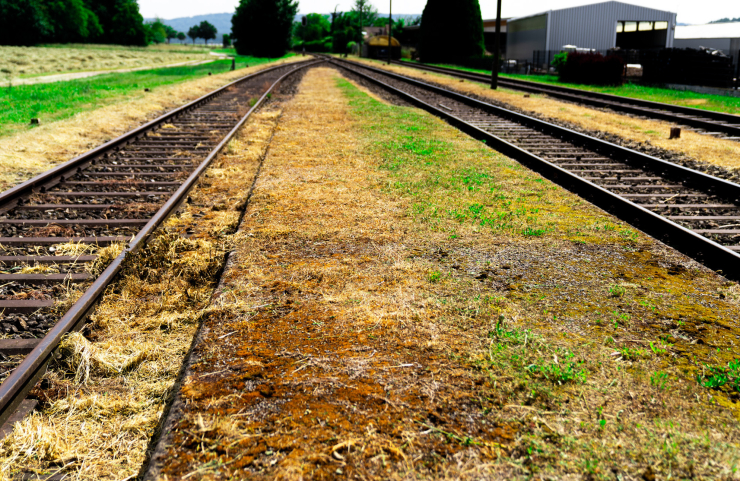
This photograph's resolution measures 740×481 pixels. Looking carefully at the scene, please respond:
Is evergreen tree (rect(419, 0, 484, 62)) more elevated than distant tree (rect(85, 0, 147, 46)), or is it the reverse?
distant tree (rect(85, 0, 147, 46))

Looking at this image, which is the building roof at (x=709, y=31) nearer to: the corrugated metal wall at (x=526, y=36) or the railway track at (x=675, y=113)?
the corrugated metal wall at (x=526, y=36)

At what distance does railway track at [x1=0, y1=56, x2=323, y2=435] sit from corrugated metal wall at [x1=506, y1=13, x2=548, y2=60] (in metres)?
41.3

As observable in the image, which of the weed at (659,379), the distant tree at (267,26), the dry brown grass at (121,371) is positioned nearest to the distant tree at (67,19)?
the distant tree at (267,26)

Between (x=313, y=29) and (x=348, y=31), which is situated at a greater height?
(x=313, y=29)

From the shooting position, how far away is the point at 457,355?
10.2 ft

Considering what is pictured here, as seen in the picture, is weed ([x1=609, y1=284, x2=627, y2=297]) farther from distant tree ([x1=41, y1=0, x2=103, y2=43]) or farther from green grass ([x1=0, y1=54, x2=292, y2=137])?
distant tree ([x1=41, y1=0, x2=103, y2=43])

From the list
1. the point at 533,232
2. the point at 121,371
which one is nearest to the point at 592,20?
the point at 533,232

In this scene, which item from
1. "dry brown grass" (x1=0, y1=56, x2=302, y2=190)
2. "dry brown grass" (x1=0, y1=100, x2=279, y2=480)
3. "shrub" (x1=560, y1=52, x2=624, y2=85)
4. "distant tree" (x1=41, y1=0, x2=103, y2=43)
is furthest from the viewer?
"distant tree" (x1=41, y1=0, x2=103, y2=43)

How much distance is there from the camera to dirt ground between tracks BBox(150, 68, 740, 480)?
2.35 meters

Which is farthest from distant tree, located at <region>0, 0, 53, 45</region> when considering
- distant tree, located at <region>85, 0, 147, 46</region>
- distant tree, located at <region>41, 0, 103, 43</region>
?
distant tree, located at <region>85, 0, 147, 46</region>

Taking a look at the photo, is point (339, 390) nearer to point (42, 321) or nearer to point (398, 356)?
point (398, 356)

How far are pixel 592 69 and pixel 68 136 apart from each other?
24.3 m

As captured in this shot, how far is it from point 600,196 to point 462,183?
67.2 inches

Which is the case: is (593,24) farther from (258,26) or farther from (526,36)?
(258,26)
